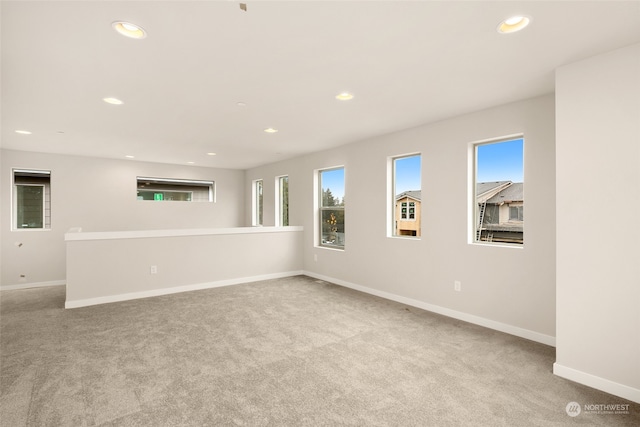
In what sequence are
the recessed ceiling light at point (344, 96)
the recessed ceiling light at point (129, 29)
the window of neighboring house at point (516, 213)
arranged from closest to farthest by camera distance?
the recessed ceiling light at point (129, 29) < the recessed ceiling light at point (344, 96) < the window of neighboring house at point (516, 213)

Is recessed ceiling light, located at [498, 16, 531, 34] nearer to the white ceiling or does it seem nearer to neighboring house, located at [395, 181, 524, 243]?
the white ceiling

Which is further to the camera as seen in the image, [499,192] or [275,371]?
[499,192]

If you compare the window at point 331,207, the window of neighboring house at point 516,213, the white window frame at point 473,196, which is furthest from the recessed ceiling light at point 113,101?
the window of neighboring house at point 516,213

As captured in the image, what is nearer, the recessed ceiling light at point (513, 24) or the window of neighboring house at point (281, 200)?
the recessed ceiling light at point (513, 24)

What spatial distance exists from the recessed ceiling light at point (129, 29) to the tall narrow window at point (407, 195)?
11.4 feet

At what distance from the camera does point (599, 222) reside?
2.29 m

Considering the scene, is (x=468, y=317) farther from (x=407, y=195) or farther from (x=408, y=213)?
(x=407, y=195)

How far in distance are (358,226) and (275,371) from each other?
9.85 ft

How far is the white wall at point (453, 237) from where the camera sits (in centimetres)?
310

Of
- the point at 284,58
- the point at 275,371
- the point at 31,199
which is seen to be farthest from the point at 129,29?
the point at 31,199

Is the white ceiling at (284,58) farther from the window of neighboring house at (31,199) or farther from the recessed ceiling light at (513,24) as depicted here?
the window of neighboring house at (31,199)

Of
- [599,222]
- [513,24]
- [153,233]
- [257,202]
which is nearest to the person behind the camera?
[513,24]

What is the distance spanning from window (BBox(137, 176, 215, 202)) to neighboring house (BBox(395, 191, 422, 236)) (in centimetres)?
511

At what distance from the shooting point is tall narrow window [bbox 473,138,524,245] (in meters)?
3.40
